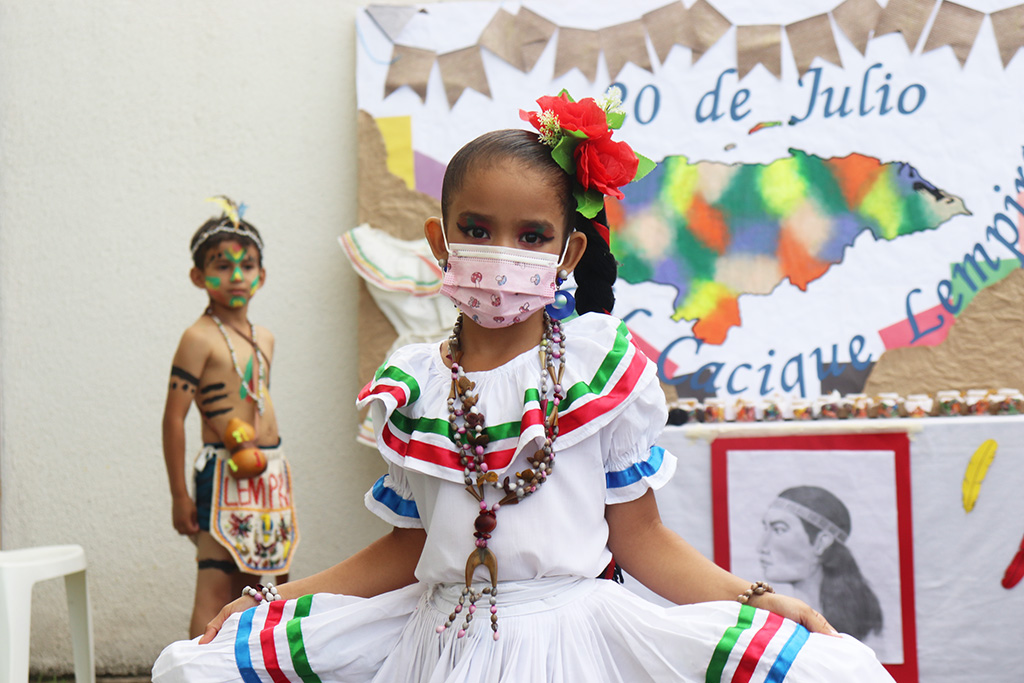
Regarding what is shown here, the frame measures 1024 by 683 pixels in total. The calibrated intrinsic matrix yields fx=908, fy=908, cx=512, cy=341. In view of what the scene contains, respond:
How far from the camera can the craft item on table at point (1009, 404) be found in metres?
3.49

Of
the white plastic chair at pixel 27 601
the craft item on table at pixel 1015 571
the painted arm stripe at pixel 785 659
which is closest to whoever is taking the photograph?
the painted arm stripe at pixel 785 659

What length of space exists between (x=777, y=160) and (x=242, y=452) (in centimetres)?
231

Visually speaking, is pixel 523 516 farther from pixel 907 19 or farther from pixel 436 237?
pixel 907 19

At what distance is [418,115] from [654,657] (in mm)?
2796

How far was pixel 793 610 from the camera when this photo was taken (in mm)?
1279

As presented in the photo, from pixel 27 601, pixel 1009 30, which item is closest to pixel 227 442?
pixel 27 601

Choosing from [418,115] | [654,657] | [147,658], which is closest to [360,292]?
[418,115]

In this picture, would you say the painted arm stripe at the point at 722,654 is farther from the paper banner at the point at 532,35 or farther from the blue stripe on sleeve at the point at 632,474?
the paper banner at the point at 532,35

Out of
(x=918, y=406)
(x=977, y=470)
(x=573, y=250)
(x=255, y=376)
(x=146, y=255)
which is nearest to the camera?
(x=573, y=250)

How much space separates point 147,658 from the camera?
3863mm

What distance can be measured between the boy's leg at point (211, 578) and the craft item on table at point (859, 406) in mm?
2346

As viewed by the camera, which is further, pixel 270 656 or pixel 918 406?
pixel 918 406

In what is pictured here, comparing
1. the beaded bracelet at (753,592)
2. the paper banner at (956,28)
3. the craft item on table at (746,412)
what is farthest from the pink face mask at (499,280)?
the paper banner at (956,28)

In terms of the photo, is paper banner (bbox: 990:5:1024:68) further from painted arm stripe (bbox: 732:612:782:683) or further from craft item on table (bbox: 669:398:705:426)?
painted arm stripe (bbox: 732:612:782:683)
